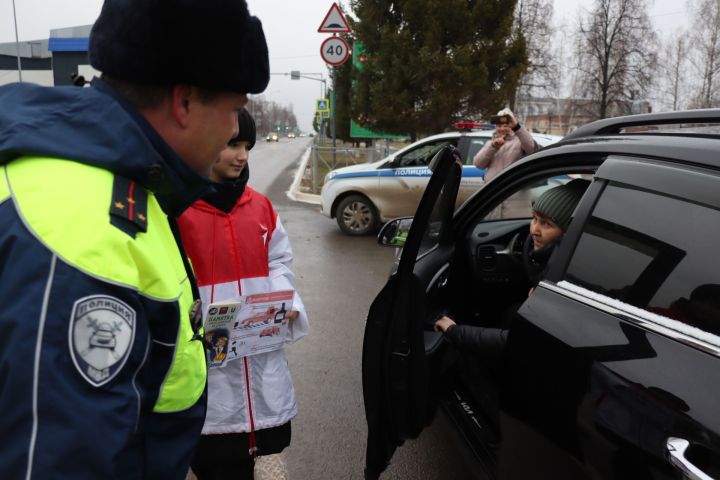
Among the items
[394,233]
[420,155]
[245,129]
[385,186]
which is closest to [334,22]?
[420,155]

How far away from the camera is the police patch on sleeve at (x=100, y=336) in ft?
2.34

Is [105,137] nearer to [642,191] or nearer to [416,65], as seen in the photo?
[642,191]

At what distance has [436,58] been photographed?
1273 centimetres

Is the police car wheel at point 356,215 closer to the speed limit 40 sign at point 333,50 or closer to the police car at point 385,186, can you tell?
the police car at point 385,186

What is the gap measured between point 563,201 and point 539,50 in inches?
1078

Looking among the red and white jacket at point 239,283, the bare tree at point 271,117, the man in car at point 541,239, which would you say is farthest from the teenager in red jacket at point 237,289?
the bare tree at point 271,117

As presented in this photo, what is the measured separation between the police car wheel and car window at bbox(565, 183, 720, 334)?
6754 millimetres

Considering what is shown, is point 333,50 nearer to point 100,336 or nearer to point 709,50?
point 100,336

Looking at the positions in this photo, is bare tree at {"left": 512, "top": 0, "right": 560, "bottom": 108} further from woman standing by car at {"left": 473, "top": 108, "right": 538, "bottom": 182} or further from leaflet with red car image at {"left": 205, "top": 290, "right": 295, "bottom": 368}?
leaflet with red car image at {"left": 205, "top": 290, "right": 295, "bottom": 368}

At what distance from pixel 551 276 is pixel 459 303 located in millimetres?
1184

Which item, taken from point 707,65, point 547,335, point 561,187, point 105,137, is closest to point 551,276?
point 547,335

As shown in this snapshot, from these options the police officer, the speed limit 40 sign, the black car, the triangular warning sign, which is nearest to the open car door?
the black car

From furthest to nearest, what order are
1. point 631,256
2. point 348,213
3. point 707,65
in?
1. point 707,65
2. point 348,213
3. point 631,256

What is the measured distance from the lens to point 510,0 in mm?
12891
